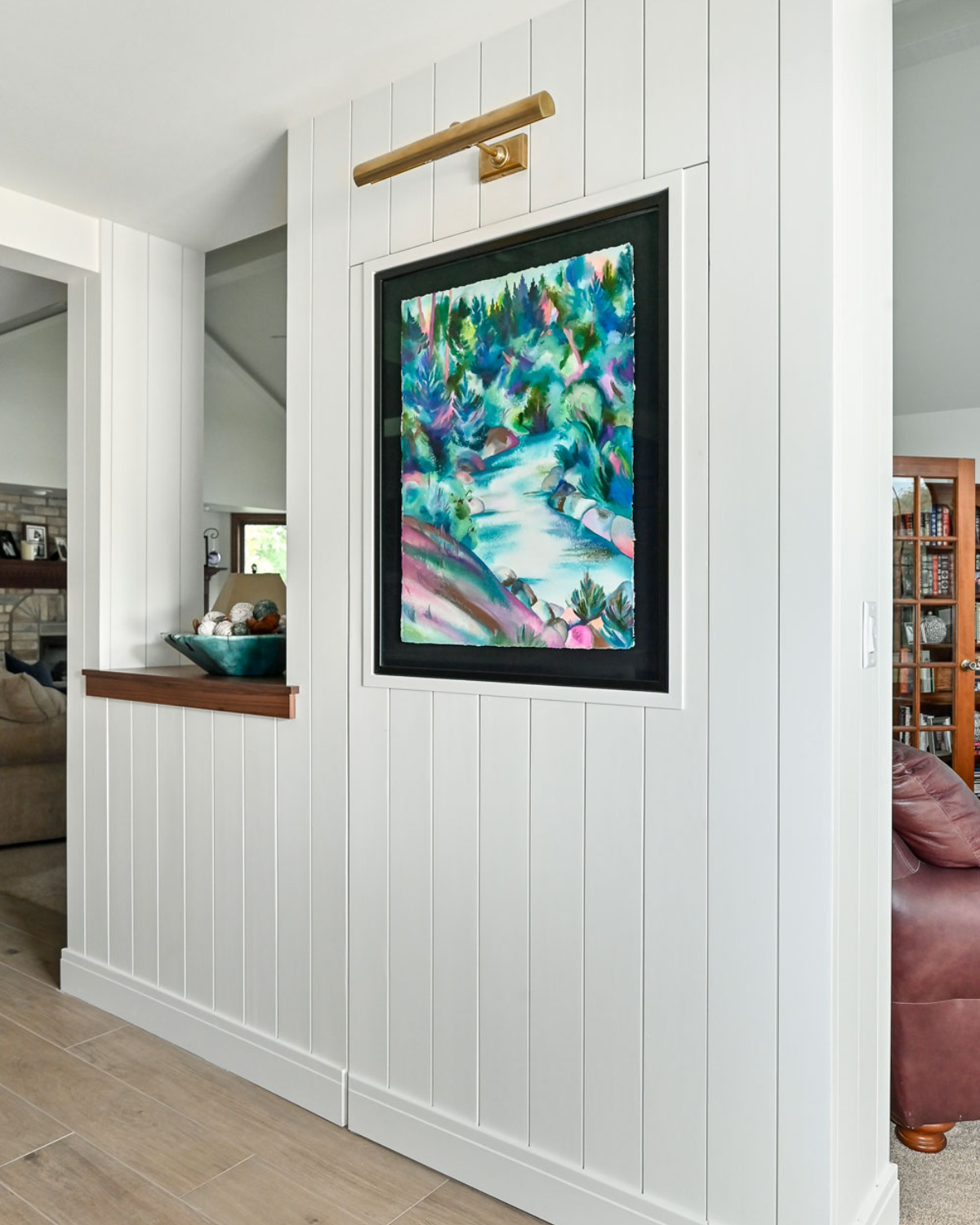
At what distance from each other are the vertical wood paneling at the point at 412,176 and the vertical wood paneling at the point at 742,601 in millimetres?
628

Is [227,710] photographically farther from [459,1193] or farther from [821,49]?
[821,49]

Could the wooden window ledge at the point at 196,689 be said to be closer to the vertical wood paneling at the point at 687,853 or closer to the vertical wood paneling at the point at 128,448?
the vertical wood paneling at the point at 128,448

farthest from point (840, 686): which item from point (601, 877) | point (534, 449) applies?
point (534, 449)

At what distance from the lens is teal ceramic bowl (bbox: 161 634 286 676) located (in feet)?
7.86

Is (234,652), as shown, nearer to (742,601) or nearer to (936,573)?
(742,601)

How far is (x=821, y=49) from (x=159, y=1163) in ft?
7.78

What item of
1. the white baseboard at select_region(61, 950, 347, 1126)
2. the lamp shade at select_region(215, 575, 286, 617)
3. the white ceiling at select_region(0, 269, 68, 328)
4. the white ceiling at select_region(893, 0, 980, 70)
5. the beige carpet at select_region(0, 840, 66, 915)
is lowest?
the beige carpet at select_region(0, 840, 66, 915)

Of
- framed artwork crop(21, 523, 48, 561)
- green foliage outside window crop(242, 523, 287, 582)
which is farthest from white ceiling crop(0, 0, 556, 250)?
green foliage outside window crop(242, 523, 287, 582)

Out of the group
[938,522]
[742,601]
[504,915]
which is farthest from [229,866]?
[938,522]

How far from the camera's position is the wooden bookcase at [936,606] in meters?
4.97

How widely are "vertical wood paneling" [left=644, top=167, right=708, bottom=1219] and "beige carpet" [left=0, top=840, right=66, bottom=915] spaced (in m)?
2.74

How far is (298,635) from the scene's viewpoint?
219 centimetres

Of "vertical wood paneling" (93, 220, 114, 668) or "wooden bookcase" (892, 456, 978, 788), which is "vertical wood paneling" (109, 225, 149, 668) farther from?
"wooden bookcase" (892, 456, 978, 788)

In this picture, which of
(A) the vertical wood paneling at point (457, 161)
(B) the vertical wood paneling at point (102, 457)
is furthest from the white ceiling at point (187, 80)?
(B) the vertical wood paneling at point (102, 457)
